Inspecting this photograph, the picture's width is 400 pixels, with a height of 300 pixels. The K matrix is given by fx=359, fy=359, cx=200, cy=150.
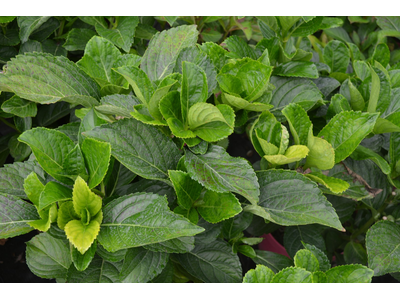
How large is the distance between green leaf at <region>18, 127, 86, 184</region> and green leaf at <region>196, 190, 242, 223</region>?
27cm

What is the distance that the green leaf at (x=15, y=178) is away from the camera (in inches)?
30.9

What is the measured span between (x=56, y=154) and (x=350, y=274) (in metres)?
0.69

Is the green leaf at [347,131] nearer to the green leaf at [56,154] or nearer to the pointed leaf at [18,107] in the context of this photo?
the green leaf at [56,154]

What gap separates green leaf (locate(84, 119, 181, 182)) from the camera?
0.70 metres

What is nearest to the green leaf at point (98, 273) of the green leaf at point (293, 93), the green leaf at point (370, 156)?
the green leaf at point (293, 93)

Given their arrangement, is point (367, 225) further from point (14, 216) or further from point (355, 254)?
point (14, 216)

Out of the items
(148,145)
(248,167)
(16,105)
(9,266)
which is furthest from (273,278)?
(9,266)

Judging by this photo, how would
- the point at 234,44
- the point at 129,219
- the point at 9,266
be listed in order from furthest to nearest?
1. the point at 9,266
2. the point at 234,44
3. the point at 129,219

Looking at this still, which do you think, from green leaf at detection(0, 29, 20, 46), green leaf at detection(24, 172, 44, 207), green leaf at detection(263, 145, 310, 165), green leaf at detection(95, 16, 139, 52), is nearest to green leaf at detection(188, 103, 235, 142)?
green leaf at detection(263, 145, 310, 165)

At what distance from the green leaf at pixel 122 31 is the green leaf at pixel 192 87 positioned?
1.42ft

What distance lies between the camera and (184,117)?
2.50 feet

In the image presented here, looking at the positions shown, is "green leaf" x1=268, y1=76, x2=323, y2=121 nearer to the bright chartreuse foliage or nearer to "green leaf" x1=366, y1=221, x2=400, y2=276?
the bright chartreuse foliage

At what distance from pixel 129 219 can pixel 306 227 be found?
65 cm

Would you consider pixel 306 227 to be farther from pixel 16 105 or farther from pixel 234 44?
pixel 16 105
